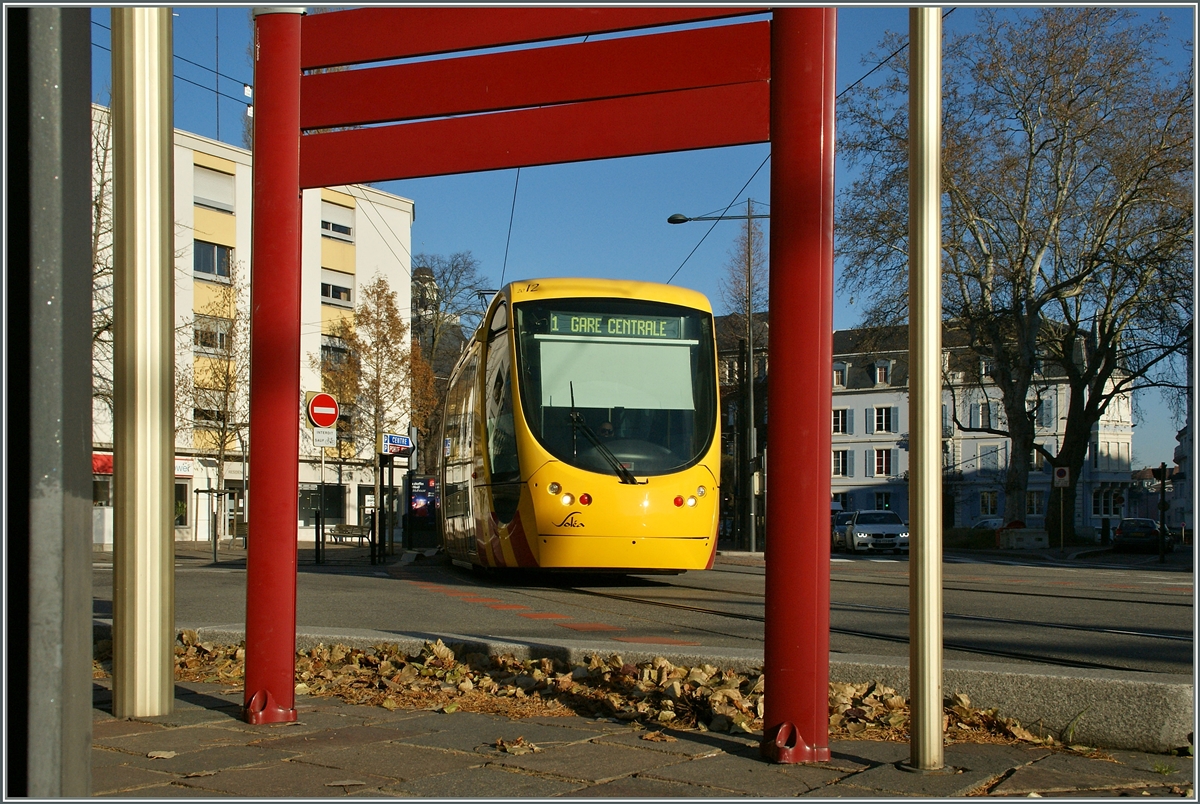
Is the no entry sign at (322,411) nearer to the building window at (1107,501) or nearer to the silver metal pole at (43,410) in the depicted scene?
the silver metal pole at (43,410)

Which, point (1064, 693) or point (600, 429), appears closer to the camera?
point (1064, 693)

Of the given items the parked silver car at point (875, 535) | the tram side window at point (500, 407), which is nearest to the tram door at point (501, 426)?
the tram side window at point (500, 407)

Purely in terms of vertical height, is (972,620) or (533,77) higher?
(533,77)

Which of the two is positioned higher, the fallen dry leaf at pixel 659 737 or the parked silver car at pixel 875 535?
the fallen dry leaf at pixel 659 737

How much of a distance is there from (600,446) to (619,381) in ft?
2.82

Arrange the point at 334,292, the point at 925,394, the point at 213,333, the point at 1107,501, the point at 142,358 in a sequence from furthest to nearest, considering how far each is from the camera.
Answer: the point at 1107,501 < the point at 334,292 < the point at 213,333 < the point at 142,358 < the point at 925,394

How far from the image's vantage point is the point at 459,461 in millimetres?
16266

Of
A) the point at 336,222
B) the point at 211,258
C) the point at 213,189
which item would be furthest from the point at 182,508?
the point at 336,222

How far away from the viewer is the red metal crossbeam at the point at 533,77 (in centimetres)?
480

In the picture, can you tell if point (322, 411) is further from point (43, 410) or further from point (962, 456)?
point (962, 456)

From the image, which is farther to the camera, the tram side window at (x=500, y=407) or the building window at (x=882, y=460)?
the building window at (x=882, y=460)

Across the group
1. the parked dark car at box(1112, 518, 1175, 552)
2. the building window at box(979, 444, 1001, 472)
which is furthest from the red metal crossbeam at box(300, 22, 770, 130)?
the building window at box(979, 444, 1001, 472)

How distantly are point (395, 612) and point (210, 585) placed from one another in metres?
4.61

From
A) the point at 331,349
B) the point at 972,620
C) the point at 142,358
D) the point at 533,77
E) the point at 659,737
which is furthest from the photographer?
the point at 331,349
